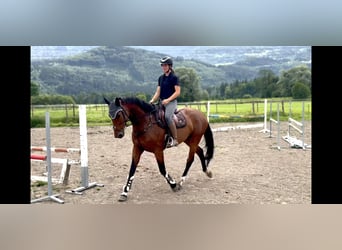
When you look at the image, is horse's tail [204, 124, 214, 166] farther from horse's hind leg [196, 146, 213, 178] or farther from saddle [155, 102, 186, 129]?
saddle [155, 102, 186, 129]

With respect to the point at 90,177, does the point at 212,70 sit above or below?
above

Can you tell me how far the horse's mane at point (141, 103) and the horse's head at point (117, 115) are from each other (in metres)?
0.09

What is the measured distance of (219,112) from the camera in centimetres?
399

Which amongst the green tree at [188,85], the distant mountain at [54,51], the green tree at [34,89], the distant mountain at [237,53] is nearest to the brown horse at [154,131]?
the green tree at [188,85]

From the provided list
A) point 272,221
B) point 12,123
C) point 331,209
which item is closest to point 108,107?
point 12,123

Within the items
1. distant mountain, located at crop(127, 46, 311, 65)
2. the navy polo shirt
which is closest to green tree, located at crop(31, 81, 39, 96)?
distant mountain, located at crop(127, 46, 311, 65)

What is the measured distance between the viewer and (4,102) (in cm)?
384

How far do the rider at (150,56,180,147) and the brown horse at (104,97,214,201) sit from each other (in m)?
0.06

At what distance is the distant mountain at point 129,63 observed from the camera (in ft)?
12.6

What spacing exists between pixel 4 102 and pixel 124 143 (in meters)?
1.35

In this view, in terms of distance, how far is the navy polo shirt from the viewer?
3.72 metres

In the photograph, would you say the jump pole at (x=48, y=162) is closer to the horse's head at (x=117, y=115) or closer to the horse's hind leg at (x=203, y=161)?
the horse's head at (x=117, y=115)

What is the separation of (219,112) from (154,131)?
794mm

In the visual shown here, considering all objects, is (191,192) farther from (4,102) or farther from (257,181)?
(4,102)
